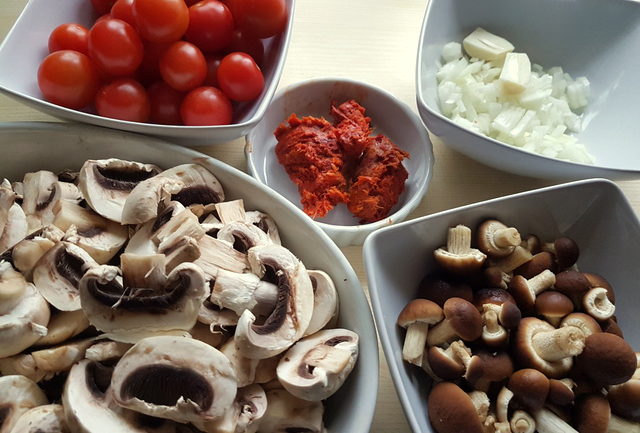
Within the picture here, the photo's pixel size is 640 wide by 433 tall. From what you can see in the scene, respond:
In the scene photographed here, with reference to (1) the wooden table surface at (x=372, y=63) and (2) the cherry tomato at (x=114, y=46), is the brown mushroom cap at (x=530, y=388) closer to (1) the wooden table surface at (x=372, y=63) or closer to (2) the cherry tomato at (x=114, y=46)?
(1) the wooden table surface at (x=372, y=63)

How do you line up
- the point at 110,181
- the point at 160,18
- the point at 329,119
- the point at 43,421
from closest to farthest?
1. the point at 43,421
2. the point at 110,181
3. the point at 160,18
4. the point at 329,119

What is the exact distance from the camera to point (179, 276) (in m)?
0.72

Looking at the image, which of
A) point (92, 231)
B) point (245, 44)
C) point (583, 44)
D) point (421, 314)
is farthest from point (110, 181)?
point (583, 44)

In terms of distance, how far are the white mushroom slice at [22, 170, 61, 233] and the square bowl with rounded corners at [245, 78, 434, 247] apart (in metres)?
0.36

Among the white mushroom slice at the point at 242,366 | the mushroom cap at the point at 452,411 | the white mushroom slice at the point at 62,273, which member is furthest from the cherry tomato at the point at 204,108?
the mushroom cap at the point at 452,411

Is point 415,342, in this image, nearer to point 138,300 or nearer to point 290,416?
point 290,416

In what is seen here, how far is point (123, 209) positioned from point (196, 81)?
33 centimetres

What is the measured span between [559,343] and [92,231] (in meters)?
0.75

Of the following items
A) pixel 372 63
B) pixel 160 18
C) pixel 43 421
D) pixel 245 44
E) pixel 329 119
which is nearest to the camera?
pixel 43 421

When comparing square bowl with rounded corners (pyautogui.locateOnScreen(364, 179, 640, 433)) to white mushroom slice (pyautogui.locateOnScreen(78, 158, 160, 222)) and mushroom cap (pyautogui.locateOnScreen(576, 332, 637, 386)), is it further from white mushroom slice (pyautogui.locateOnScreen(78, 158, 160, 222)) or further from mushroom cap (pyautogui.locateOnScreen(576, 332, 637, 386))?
white mushroom slice (pyautogui.locateOnScreen(78, 158, 160, 222))

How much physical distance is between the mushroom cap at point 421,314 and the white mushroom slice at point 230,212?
0.31 metres

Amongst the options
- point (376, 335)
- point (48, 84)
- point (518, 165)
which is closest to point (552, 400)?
point (376, 335)

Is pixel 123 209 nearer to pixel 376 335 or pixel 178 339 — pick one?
pixel 178 339

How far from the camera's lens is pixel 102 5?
1174mm
